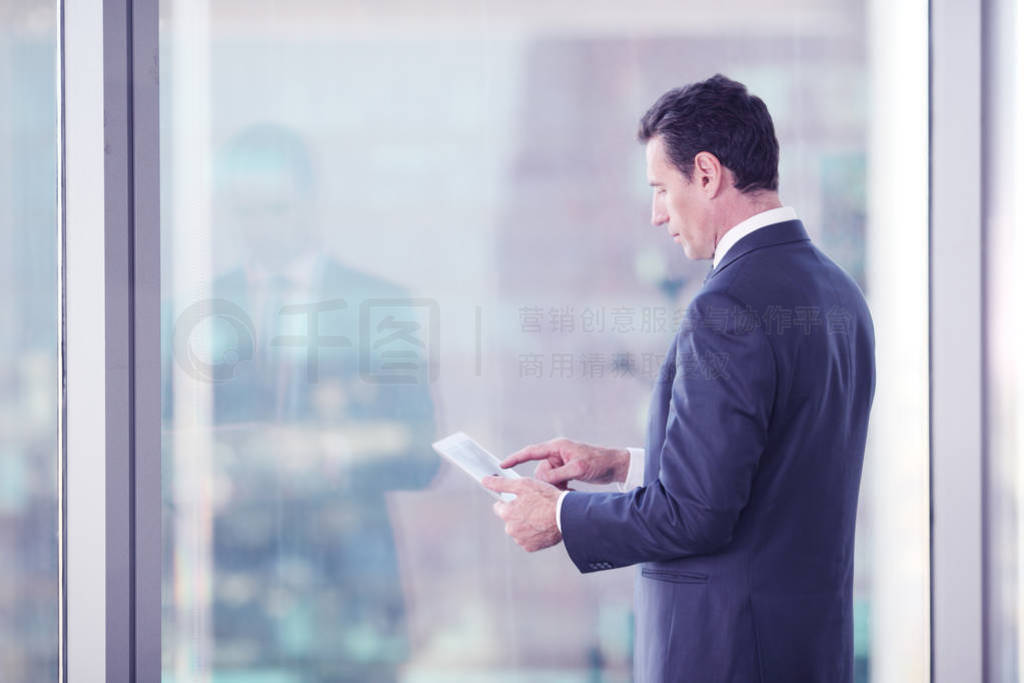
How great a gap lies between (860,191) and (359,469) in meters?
1.27

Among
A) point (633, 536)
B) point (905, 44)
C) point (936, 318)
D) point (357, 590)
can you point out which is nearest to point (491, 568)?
point (357, 590)

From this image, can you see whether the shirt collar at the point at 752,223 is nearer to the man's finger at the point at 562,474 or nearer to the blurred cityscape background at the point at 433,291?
the man's finger at the point at 562,474

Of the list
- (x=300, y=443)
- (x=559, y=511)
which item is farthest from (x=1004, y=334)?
(x=300, y=443)

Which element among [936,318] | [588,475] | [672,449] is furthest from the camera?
[936,318]

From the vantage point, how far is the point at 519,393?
1.92 m

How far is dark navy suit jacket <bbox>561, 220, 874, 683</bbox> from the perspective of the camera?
3.64 feet

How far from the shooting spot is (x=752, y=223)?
1.22 m

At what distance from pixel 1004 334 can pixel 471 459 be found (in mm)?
1161

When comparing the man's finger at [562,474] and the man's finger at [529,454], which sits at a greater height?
the man's finger at [529,454]

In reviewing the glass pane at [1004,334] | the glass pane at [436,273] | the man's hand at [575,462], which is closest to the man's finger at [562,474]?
the man's hand at [575,462]

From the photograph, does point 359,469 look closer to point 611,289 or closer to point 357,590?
point 357,590

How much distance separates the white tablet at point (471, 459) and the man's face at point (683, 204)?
1.51ft

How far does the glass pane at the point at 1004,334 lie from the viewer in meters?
1.75

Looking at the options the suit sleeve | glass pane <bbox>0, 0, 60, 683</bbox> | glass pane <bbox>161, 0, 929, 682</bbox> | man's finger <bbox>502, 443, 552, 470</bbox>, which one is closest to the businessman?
the suit sleeve
